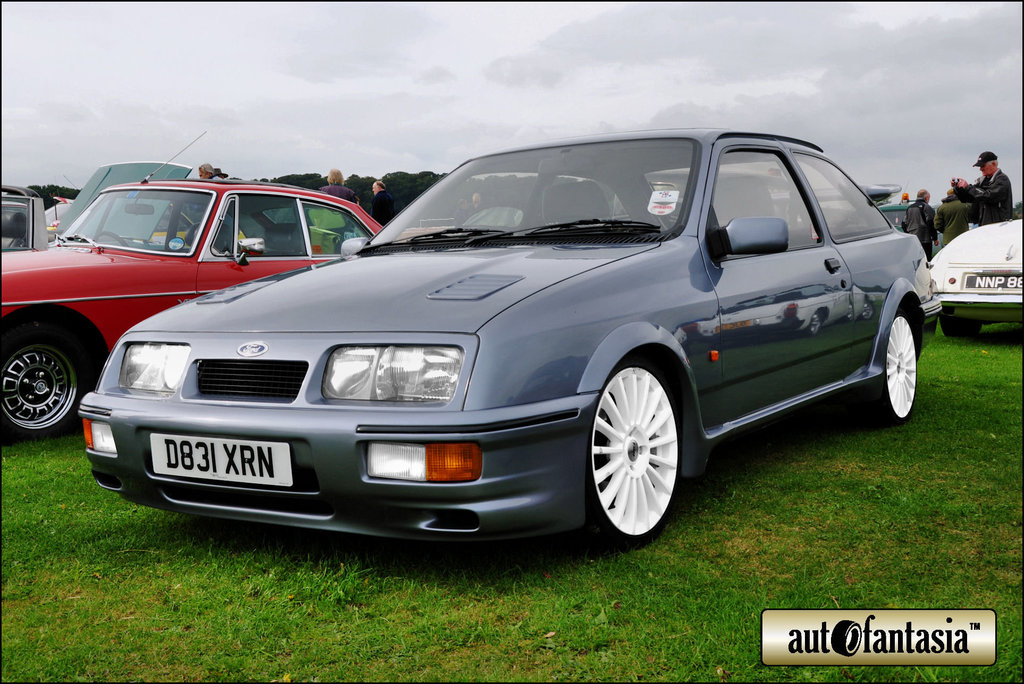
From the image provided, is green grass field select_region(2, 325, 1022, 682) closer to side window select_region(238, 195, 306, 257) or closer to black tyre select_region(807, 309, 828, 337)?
black tyre select_region(807, 309, 828, 337)

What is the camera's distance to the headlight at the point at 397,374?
2756 millimetres

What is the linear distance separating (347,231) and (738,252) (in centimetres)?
377

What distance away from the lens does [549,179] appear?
4.12m

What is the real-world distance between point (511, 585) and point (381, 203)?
11.5 metres

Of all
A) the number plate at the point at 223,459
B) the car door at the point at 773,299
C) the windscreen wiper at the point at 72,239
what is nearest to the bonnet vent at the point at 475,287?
the number plate at the point at 223,459

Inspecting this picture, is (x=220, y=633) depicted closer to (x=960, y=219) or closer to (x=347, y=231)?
(x=347, y=231)

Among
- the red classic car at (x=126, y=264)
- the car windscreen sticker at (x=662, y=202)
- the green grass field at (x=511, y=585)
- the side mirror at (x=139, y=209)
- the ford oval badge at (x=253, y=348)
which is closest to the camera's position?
the green grass field at (x=511, y=585)

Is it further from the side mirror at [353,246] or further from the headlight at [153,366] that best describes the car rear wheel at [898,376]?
the headlight at [153,366]

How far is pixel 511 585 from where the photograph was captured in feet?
9.57

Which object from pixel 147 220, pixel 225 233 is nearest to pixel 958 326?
pixel 225 233

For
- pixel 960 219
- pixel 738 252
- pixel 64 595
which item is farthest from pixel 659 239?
pixel 960 219

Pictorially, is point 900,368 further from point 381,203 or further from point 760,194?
point 381,203

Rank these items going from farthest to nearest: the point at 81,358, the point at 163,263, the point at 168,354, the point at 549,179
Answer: the point at 163,263
the point at 81,358
the point at 549,179
the point at 168,354

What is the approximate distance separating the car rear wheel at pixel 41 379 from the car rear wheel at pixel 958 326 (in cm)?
787
